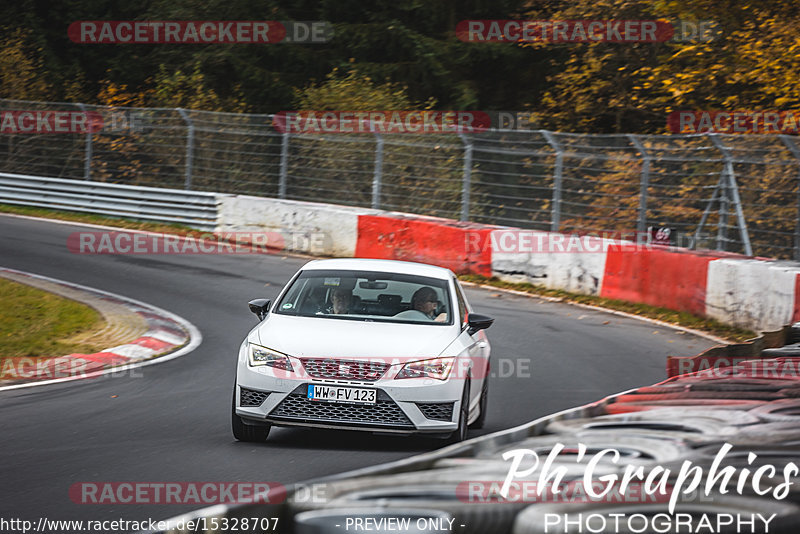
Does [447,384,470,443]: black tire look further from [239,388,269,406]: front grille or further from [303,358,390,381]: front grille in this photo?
[239,388,269,406]: front grille

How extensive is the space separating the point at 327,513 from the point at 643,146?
48.8 ft

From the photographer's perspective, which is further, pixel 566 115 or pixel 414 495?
pixel 566 115

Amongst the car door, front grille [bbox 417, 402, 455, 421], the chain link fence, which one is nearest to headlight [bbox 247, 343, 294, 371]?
front grille [bbox 417, 402, 455, 421]

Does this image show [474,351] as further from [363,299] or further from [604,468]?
[604,468]

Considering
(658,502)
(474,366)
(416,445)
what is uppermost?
(658,502)

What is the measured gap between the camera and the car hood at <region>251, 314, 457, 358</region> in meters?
7.73

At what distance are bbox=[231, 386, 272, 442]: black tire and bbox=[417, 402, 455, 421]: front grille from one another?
114 cm

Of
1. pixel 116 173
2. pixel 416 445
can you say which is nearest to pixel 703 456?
Answer: pixel 416 445

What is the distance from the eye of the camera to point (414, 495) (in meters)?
3.27

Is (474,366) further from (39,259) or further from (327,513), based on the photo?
(39,259)

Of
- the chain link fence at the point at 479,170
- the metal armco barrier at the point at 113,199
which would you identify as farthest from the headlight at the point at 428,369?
the metal armco barrier at the point at 113,199

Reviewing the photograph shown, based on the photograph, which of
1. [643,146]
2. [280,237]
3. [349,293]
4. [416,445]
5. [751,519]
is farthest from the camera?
[280,237]

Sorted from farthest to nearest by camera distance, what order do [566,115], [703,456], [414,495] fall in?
1. [566,115]
2. [703,456]
3. [414,495]

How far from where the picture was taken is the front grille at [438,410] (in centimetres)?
768
